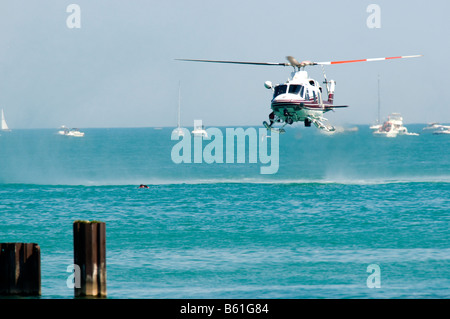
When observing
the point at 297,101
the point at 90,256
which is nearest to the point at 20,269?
the point at 90,256

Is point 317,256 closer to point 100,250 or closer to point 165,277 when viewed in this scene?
point 165,277

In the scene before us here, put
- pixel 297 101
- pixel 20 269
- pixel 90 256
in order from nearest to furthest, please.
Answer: pixel 90 256 < pixel 20 269 < pixel 297 101

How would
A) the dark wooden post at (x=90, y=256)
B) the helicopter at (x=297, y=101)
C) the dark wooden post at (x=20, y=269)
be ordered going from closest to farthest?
the dark wooden post at (x=90, y=256) → the dark wooden post at (x=20, y=269) → the helicopter at (x=297, y=101)

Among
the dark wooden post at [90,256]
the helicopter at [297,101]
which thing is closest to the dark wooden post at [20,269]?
the dark wooden post at [90,256]

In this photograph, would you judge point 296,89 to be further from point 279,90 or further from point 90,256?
point 90,256

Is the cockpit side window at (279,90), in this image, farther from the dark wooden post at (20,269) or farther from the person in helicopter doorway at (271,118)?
the dark wooden post at (20,269)

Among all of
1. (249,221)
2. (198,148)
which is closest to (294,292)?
(249,221)
